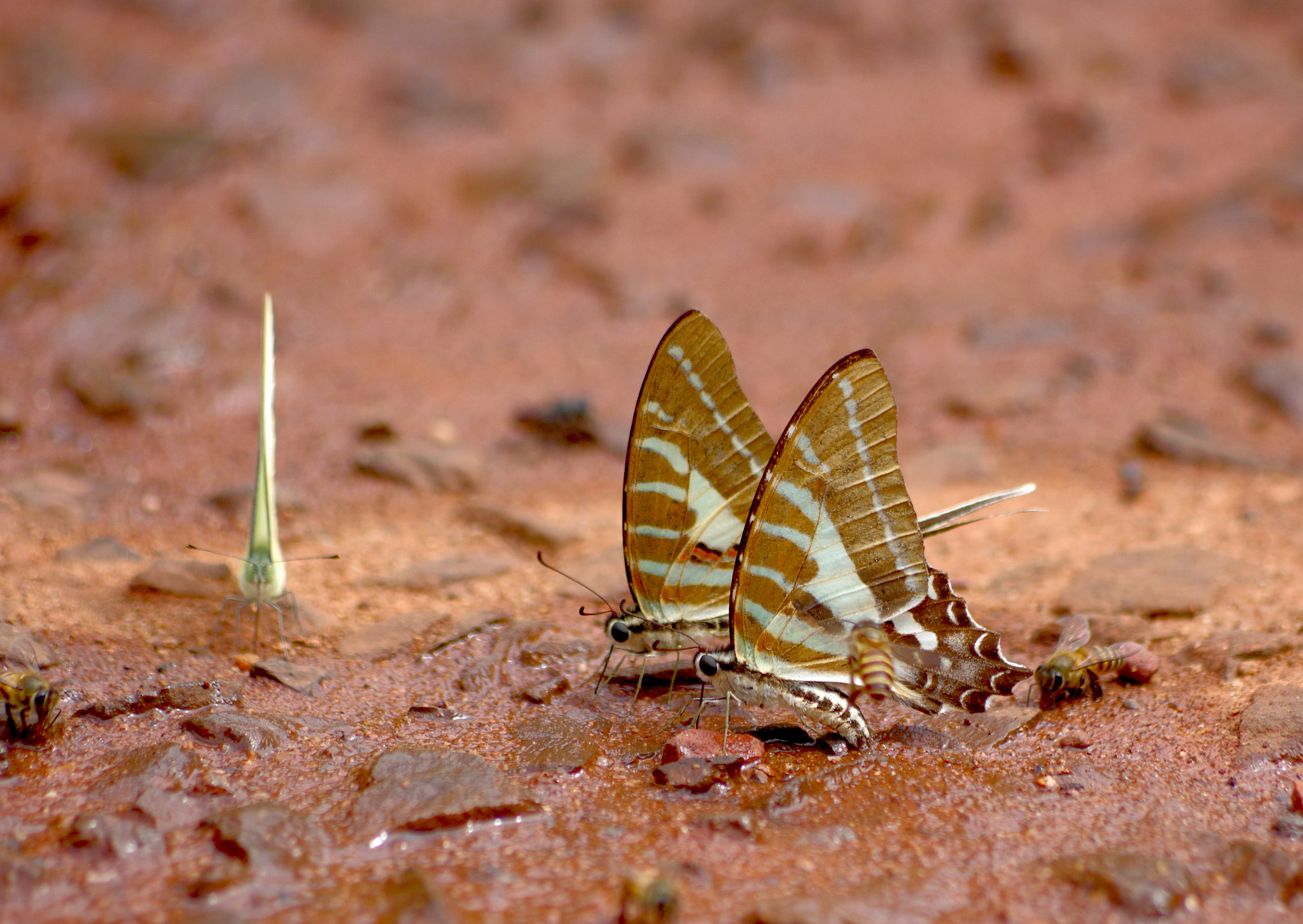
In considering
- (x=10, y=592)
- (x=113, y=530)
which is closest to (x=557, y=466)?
(x=113, y=530)

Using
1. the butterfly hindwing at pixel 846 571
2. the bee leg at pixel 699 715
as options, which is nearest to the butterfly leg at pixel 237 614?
the bee leg at pixel 699 715

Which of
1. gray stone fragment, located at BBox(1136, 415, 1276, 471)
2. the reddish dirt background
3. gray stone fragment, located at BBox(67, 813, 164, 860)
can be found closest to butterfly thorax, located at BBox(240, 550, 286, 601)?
the reddish dirt background

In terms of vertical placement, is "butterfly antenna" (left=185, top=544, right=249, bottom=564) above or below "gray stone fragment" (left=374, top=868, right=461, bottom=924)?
above

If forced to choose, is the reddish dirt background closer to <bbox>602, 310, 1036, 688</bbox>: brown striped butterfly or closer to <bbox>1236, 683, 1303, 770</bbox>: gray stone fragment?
<bbox>1236, 683, 1303, 770</bbox>: gray stone fragment

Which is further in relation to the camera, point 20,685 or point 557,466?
point 557,466

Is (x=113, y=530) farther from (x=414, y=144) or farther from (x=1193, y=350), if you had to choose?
(x=1193, y=350)

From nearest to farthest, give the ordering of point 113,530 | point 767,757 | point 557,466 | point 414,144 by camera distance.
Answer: point 767,757 → point 113,530 → point 557,466 → point 414,144

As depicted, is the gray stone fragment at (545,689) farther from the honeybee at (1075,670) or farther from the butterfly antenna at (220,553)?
the honeybee at (1075,670)
